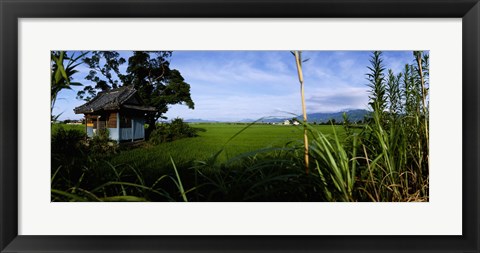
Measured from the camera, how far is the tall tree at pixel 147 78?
1278 mm

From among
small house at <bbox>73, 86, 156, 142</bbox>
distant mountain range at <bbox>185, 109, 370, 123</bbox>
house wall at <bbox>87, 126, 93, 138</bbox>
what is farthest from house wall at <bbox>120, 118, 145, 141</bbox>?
distant mountain range at <bbox>185, 109, 370, 123</bbox>

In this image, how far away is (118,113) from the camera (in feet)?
4.65

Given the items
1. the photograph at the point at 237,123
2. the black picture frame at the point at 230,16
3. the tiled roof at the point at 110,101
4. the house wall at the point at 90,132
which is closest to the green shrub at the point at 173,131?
the photograph at the point at 237,123

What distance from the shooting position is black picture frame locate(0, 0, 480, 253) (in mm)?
1056

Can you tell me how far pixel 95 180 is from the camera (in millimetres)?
1301

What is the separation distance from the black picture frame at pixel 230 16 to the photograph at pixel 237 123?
166mm

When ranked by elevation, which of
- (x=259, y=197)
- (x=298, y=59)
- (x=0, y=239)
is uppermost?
(x=298, y=59)

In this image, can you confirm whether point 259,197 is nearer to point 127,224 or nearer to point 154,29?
point 127,224

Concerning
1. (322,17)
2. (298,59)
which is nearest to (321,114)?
(298,59)

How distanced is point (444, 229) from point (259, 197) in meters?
0.81

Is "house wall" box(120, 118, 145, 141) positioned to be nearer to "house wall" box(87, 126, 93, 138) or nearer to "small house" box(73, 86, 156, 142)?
"small house" box(73, 86, 156, 142)

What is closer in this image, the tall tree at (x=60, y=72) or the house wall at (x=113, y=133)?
the tall tree at (x=60, y=72)

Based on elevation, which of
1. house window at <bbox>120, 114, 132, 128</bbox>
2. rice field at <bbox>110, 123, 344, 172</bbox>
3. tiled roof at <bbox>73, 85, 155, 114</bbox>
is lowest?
rice field at <bbox>110, 123, 344, 172</bbox>

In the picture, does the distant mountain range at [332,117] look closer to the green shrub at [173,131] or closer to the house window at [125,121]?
the green shrub at [173,131]
